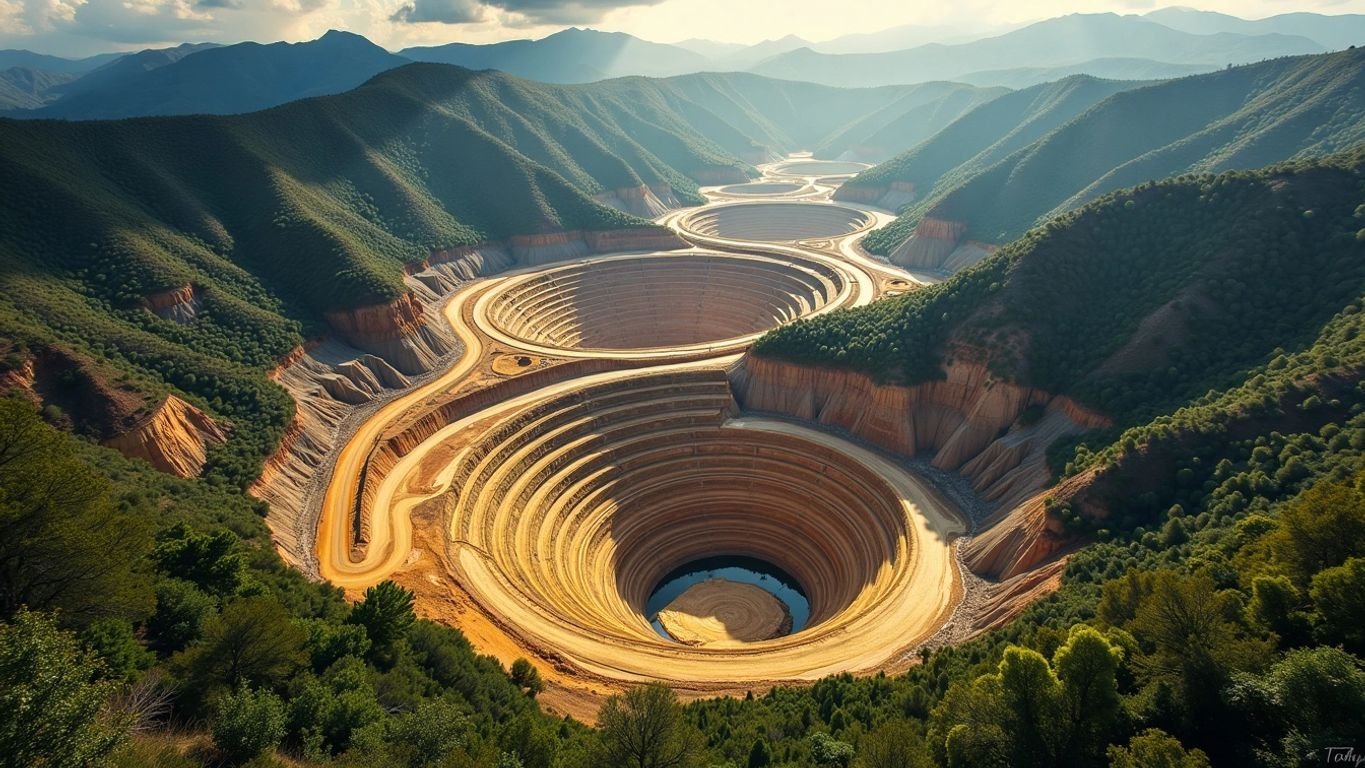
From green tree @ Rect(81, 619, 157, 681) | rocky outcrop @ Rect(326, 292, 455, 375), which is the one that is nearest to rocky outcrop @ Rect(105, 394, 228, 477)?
rocky outcrop @ Rect(326, 292, 455, 375)

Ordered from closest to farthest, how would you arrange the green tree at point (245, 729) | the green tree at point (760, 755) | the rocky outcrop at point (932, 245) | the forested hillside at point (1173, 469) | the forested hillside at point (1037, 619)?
1. the green tree at point (245, 729)
2. the forested hillside at point (1037, 619)
3. the forested hillside at point (1173, 469)
4. the green tree at point (760, 755)
5. the rocky outcrop at point (932, 245)

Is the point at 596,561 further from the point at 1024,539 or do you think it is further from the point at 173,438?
the point at 173,438

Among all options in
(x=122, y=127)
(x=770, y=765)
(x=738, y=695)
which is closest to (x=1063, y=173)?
(x=738, y=695)

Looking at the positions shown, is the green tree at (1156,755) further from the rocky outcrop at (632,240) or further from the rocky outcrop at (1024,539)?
the rocky outcrop at (632,240)

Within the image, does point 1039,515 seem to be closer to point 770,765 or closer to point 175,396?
point 770,765

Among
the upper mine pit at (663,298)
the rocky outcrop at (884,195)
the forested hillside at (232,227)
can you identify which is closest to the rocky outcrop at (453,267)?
the forested hillside at (232,227)

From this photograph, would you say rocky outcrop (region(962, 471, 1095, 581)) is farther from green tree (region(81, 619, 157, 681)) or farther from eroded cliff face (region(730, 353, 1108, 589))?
green tree (region(81, 619, 157, 681))
